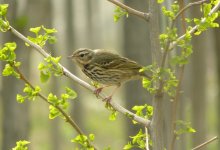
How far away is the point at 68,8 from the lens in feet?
51.0

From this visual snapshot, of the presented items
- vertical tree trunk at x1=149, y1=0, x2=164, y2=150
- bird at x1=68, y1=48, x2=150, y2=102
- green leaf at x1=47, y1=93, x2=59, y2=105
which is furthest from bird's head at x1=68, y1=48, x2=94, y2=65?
vertical tree trunk at x1=149, y1=0, x2=164, y2=150

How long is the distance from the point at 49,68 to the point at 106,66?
3.69 m

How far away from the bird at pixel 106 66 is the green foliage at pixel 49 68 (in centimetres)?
321

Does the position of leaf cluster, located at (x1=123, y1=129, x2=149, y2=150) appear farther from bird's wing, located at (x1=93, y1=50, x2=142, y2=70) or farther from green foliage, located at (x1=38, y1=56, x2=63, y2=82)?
bird's wing, located at (x1=93, y1=50, x2=142, y2=70)

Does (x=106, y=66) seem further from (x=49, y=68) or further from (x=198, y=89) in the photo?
(x=198, y=89)

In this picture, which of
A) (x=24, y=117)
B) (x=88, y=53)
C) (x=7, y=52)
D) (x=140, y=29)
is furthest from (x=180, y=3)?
(x=140, y=29)

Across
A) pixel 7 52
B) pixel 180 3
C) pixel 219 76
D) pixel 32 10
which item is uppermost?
pixel 180 3

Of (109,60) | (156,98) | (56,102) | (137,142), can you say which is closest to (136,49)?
(109,60)

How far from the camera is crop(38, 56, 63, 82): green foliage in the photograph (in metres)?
4.16

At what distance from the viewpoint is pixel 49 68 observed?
4.27 m

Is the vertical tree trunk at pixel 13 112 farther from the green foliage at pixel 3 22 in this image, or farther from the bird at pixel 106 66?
the green foliage at pixel 3 22

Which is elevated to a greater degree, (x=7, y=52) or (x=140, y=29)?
(x=7, y=52)

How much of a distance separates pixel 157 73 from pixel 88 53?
430 centimetres

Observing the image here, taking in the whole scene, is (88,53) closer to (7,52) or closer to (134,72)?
(134,72)
